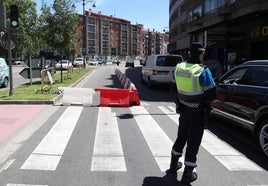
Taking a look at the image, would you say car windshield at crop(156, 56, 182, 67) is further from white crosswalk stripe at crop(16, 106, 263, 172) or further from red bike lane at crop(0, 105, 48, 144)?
white crosswalk stripe at crop(16, 106, 263, 172)

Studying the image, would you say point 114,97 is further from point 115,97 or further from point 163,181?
point 163,181

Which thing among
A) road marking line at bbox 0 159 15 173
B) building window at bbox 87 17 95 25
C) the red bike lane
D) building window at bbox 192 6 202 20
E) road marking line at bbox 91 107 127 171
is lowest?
road marking line at bbox 0 159 15 173

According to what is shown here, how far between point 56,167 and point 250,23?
19821 millimetres

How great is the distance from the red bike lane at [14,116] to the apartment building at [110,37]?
127 metres

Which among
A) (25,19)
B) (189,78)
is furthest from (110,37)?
(189,78)

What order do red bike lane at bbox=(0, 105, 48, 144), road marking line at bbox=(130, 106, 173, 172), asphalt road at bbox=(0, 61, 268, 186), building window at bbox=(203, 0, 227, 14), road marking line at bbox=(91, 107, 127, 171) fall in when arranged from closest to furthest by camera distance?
1. asphalt road at bbox=(0, 61, 268, 186)
2. road marking line at bbox=(91, 107, 127, 171)
3. road marking line at bbox=(130, 106, 173, 172)
4. red bike lane at bbox=(0, 105, 48, 144)
5. building window at bbox=(203, 0, 227, 14)

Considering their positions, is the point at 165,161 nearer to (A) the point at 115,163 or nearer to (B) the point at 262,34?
(A) the point at 115,163

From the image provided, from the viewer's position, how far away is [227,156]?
24.1ft

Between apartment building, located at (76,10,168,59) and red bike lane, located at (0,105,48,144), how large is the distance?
127163mm

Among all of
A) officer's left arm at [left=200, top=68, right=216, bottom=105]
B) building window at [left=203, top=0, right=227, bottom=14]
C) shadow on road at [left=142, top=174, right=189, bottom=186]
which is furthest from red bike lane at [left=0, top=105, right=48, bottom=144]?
building window at [left=203, top=0, right=227, bottom=14]

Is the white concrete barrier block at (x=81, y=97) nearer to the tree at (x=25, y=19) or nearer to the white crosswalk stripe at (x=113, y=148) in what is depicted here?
the white crosswalk stripe at (x=113, y=148)

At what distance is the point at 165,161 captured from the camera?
6.94m

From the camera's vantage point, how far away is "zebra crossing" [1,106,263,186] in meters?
6.67

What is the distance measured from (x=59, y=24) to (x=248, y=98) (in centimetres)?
1833
